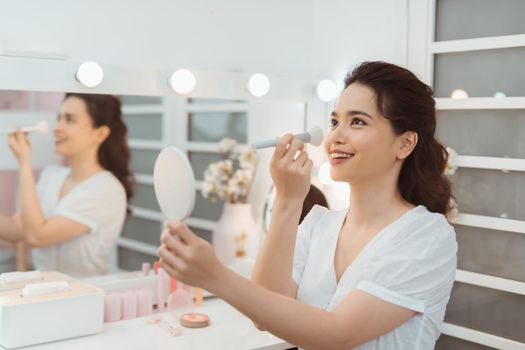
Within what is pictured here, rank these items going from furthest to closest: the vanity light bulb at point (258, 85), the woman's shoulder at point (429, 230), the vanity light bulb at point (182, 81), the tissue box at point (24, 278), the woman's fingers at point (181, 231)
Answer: the vanity light bulb at point (258, 85), the vanity light bulb at point (182, 81), the tissue box at point (24, 278), the woman's shoulder at point (429, 230), the woman's fingers at point (181, 231)

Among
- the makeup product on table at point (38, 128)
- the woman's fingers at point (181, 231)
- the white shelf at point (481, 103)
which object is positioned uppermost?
the white shelf at point (481, 103)

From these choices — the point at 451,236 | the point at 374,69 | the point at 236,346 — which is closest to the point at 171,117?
the point at 236,346

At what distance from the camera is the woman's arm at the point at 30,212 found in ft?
5.83

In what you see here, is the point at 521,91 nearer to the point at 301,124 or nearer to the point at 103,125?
the point at 301,124

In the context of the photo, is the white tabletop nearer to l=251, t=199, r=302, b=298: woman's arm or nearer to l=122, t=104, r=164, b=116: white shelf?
l=251, t=199, r=302, b=298: woman's arm

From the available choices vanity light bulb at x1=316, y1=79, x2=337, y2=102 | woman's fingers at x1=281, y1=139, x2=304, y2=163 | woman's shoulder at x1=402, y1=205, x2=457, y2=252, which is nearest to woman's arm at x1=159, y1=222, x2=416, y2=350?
woman's shoulder at x1=402, y1=205, x2=457, y2=252

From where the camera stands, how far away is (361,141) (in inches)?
50.6

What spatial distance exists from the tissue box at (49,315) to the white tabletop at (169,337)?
0.03m

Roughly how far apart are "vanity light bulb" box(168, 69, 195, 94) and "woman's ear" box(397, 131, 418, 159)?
80 cm

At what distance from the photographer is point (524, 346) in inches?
69.9

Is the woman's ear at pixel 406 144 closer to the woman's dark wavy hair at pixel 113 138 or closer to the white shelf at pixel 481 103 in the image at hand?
the white shelf at pixel 481 103

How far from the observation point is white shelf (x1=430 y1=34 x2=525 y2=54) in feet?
5.74

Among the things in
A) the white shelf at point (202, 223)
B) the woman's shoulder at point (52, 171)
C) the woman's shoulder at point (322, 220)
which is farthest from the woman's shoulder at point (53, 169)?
the woman's shoulder at point (322, 220)

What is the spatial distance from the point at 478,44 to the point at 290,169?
0.95 m
